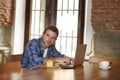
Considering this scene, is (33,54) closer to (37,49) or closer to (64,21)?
(37,49)

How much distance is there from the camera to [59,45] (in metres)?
5.48

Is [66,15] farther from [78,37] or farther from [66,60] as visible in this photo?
[66,60]

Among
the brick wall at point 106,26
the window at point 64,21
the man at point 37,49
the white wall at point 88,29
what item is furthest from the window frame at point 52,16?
the man at point 37,49

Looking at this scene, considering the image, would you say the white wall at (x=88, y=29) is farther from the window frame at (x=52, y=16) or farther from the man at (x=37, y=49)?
the man at (x=37, y=49)

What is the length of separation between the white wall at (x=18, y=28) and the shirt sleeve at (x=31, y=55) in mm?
2863

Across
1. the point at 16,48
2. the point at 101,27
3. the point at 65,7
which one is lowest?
the point at 16,48

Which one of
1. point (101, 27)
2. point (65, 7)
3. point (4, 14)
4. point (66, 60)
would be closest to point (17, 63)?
point (66, 60)

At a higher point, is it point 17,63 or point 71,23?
point 71,23

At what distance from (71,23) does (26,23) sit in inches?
44.4

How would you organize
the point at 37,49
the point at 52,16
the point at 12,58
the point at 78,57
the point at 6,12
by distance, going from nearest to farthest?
1. the point at 12,58
2. the point at 78,57
3. the point at 37,49
4. the point at 52,16
5. the point at 6,12

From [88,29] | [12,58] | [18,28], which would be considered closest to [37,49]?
[12,58]

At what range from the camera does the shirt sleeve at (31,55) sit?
9.30ft

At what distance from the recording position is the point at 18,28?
5.82 metres

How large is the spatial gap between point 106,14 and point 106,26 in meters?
0.22
